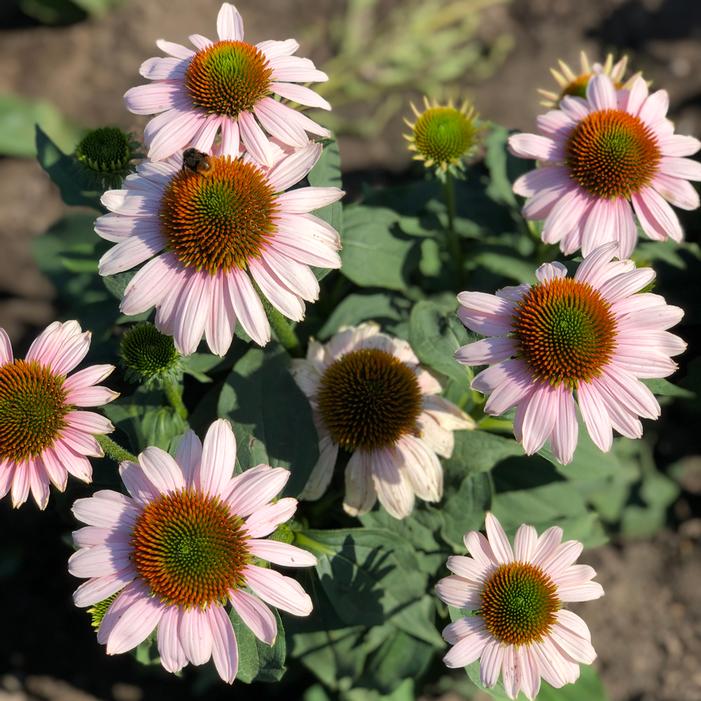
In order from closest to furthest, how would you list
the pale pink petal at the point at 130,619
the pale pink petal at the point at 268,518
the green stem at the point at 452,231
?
the pale pink petal at the point at 130,619
the pale pink petal at the point at 268,518
the green stem at the point at 452,231

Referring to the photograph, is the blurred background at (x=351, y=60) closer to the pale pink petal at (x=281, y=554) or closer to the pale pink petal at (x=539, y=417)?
the pale pink petal at (x=281, y=554)

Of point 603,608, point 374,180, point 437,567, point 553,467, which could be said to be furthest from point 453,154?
point 603,608

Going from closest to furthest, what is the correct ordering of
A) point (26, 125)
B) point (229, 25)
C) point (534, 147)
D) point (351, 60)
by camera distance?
1. point (229, 25)
2. point (534, 147)
3. point (26, 125)
4. point (351, 60)

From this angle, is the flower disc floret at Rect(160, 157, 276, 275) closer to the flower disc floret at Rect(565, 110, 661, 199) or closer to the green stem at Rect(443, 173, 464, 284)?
the green stem at Rect(443, 173, 464, 284)

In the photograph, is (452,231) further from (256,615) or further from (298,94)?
(256,615)

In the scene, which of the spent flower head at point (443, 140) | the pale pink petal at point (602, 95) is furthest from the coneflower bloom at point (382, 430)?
the pale pink petal at point (602, 95)

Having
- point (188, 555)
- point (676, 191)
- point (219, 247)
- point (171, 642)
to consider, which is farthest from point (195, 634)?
point (676, 191)

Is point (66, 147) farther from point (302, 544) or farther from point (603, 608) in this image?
point (603, 608)

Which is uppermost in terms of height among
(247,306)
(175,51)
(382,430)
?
(175,51)
